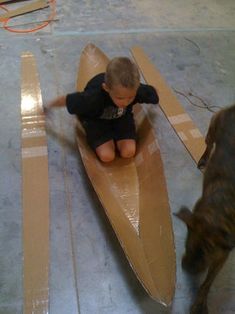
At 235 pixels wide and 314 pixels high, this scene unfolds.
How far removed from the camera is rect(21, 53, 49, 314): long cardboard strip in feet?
4.80

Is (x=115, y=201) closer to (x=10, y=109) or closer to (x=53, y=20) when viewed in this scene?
(x=10, y=109)

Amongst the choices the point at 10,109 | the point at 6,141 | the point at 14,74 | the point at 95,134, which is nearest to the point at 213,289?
the point at 95,134

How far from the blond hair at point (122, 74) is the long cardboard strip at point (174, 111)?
1.67ft

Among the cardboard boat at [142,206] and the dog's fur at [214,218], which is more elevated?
the dog's fur at [214,218]

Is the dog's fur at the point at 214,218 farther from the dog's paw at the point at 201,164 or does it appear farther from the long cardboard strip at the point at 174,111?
the long cardboard strip at the point at 174,111

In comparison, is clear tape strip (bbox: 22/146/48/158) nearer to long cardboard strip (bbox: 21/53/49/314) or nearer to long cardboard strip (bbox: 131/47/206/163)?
long cardboard strip (bbox: 21/53/49/314)

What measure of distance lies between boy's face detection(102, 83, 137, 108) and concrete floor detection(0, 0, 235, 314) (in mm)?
349

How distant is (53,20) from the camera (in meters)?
2.86

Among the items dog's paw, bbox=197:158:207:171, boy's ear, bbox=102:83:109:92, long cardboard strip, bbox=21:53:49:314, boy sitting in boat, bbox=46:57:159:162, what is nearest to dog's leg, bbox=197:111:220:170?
dog's paw, bbox=197:158:207:171

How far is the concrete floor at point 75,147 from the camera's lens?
149 centimetres

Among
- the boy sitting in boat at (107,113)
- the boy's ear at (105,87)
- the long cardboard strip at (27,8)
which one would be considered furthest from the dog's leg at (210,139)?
the long cardboard strip at (27,8)

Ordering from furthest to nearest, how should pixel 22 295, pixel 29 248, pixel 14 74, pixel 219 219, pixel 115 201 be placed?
pixel 14 74
pixel 115 201
pixel 29 248
pixel 22 295
pixel 219 219

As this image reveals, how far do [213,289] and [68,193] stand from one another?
0.71 metres

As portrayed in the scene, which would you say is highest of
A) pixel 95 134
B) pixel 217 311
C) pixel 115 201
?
pixel 95 134
